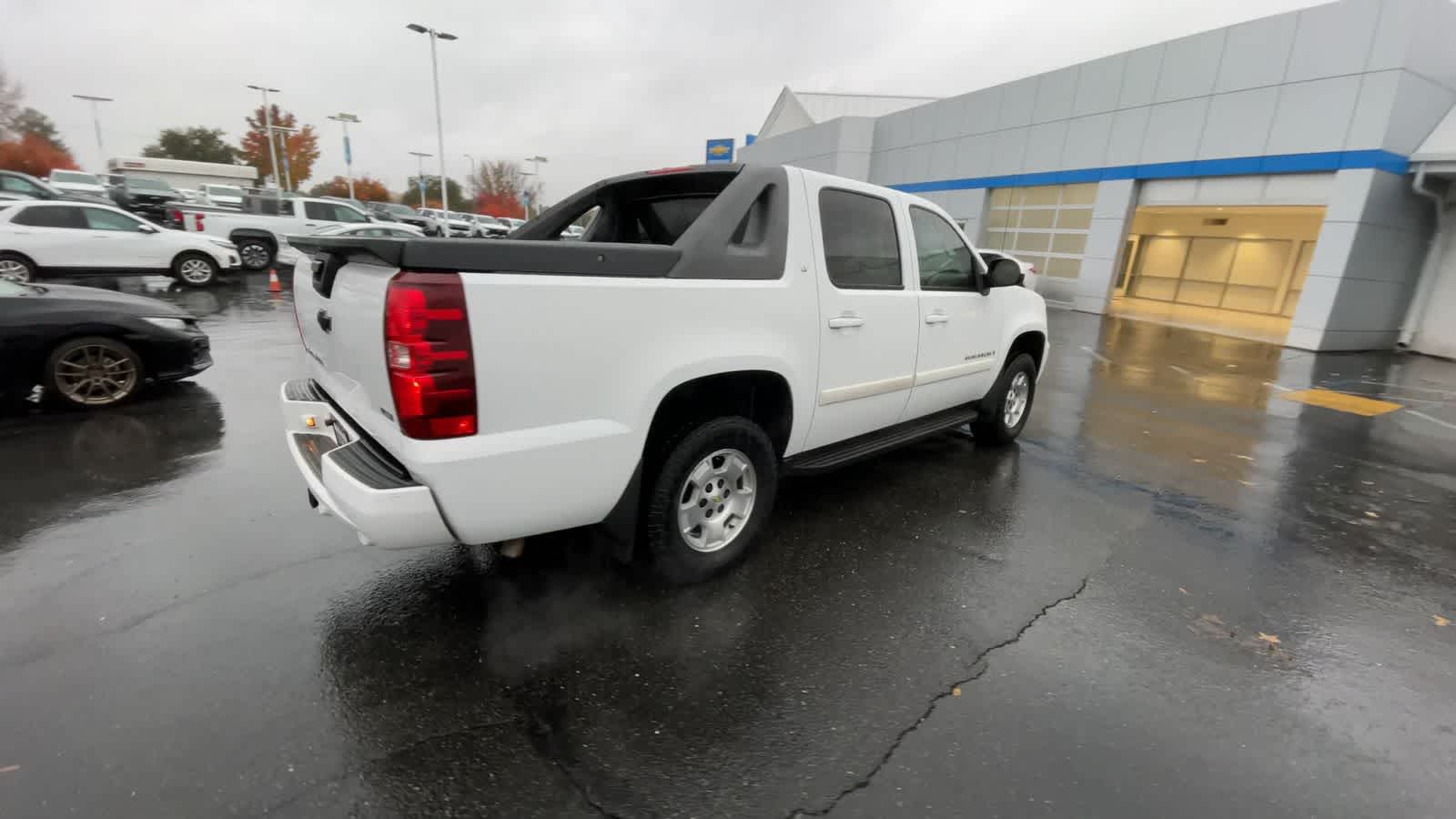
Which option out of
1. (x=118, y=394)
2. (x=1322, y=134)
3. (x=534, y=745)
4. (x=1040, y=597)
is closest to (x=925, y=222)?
(x=1040, y=597)

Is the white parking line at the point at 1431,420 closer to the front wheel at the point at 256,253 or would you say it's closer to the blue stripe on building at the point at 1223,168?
the blue stripe on building at the point at 1223,168

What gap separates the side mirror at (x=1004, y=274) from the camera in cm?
454

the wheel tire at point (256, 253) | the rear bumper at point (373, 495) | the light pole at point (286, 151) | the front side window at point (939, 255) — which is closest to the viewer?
the rear bumper at point (373, 495)

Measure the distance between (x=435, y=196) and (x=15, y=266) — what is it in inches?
2907

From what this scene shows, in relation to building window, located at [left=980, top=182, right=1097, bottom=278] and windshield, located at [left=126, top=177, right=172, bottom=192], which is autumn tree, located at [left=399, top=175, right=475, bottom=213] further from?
building window, located at [left=980, top=182, right=1097, bottom=278]

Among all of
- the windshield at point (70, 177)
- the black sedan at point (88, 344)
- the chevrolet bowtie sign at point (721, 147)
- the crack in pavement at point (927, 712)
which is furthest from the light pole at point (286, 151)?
the crack in pavement at point (927, 712)

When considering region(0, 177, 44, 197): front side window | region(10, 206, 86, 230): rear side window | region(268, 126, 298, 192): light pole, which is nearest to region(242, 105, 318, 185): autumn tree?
region(268, 126, 298, 192): light pole

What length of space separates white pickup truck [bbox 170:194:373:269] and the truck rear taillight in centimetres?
1645

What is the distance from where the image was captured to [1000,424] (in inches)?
210

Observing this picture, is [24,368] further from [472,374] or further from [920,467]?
[920,467]

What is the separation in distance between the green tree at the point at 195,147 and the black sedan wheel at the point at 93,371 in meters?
74.1

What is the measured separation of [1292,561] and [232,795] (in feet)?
16.9

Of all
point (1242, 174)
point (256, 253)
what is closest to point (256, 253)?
point (256, 253)

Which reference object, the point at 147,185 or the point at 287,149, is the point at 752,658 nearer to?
the point at 147,185
